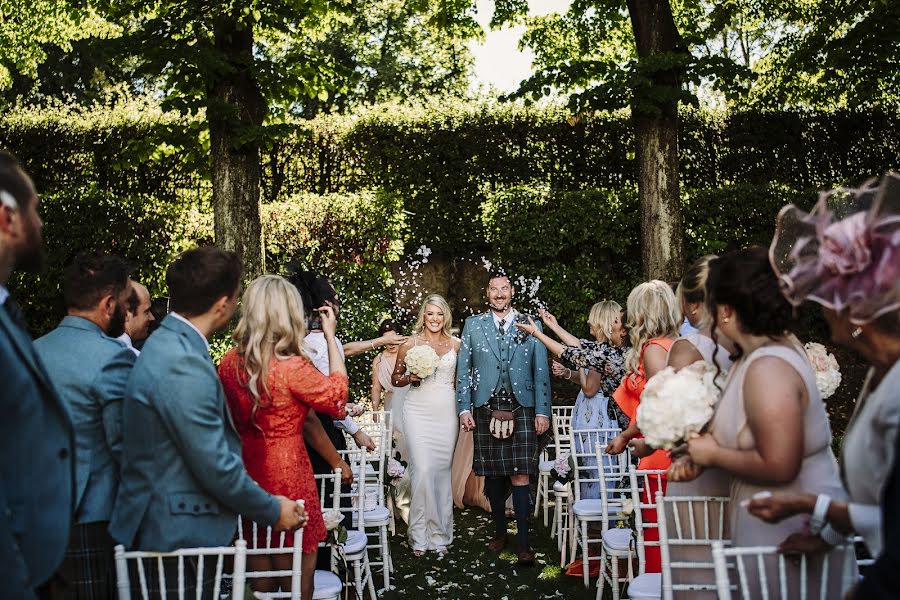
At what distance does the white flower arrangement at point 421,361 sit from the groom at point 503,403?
0.27 metres

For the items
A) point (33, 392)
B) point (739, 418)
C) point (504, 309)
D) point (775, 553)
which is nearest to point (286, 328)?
point (33, 392)

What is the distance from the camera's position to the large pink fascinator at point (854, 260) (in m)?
2.29

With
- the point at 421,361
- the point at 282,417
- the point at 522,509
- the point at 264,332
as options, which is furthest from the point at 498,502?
the point at 264,332

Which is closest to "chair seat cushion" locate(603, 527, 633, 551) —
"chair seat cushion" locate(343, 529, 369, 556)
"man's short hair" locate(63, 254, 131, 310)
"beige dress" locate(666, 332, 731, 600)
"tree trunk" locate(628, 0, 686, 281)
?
"beige dress" locate(666, 332, 731, 600)

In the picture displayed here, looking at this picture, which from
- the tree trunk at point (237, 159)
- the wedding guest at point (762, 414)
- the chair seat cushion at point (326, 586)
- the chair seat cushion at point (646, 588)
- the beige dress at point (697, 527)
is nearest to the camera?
the wedding guest at point (762, 414)

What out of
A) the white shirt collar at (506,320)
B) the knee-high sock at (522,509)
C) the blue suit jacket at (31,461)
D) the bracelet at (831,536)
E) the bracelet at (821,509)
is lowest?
the knee-high sock at (522,509)

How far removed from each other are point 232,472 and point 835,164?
12.7 meters

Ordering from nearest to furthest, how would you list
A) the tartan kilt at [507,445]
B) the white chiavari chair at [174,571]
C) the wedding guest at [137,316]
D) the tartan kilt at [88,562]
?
the white chiavari chair at [174,571], the tartan kilt at [88,562], the wedding guest at [137,316], the tartan kilt at [507,445]

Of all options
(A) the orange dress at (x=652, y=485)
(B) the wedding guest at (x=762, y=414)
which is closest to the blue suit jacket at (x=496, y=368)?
(A) the orange dress at (x=652, y=485)

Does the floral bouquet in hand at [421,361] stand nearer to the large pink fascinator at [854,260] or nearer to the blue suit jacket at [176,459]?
the blue suit jacket at [176,459]

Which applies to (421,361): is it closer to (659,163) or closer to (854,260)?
(659,163)

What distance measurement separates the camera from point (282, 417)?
13.6ft

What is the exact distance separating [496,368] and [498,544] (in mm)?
1537

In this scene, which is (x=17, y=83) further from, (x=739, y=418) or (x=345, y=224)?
(x=739, y=418)
